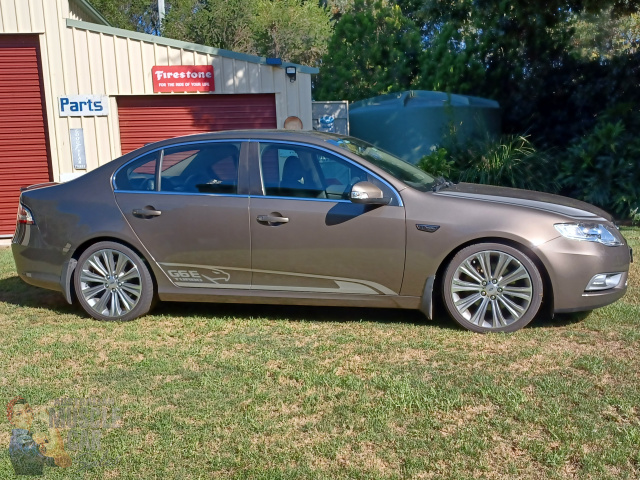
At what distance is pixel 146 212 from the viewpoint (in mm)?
5957

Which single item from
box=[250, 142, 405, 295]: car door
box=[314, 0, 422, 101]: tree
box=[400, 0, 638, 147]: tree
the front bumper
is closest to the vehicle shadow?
the front bumper

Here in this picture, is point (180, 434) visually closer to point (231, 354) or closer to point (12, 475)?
point (12, 475)

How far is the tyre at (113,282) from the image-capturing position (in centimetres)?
600

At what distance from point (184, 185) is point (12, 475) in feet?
9.84

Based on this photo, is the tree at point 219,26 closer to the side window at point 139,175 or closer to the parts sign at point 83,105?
the parts sign at point 83,105

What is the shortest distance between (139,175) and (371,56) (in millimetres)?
14211

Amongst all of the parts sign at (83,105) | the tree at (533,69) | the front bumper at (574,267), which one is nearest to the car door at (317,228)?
the front bumper at (574,267)

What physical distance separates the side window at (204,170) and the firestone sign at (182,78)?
6189 millimetres

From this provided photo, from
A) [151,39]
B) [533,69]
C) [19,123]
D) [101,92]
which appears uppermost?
[151,39]

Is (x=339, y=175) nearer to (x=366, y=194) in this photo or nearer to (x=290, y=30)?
(x=366, y=194)

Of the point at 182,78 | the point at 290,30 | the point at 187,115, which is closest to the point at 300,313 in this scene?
the point at 182,78

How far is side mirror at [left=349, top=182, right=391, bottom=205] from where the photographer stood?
5395 mm

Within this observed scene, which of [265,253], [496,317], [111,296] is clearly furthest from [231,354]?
[496,317]

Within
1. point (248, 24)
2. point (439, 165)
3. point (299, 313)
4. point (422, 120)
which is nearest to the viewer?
point (299, 313)
